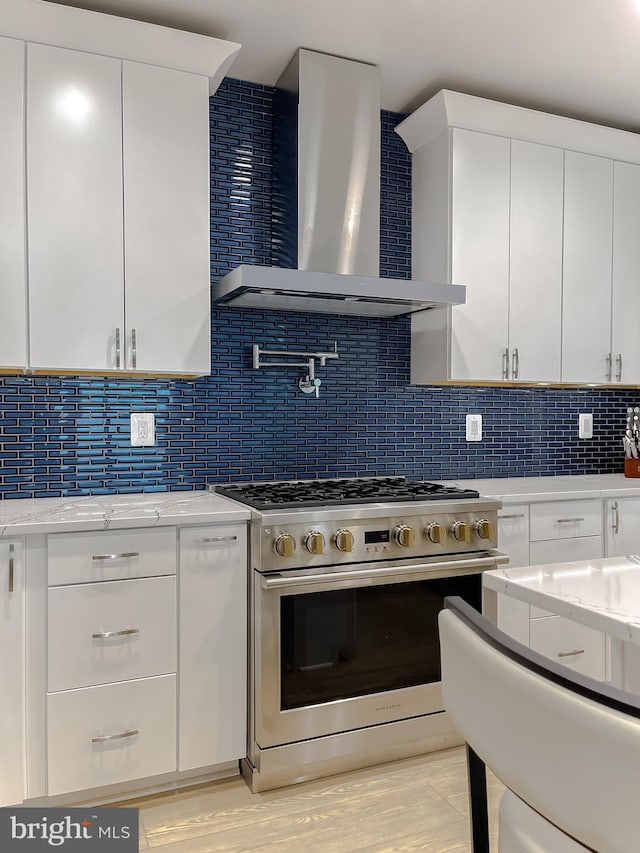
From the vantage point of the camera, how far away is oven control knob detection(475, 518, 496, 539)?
101 inches

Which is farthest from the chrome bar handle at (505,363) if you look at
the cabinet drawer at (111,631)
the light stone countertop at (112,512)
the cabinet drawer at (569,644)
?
the cabinet drawer at (111,631)

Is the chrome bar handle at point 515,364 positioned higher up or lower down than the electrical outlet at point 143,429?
higher up

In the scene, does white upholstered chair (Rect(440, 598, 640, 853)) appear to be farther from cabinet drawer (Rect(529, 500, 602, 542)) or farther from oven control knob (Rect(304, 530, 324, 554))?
cabinet drawer (Rect(529, 500, 602, 542))

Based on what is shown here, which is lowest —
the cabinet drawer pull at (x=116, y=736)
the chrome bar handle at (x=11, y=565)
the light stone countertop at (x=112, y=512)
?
the cabinet drawer pull at (x=116, y=736)

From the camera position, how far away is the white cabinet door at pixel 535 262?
122 inches

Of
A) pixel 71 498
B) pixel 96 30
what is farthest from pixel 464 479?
pixel 96 30

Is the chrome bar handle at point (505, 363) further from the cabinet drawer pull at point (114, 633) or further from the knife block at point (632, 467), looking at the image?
the cabinet drawer pull at point (114, 633)

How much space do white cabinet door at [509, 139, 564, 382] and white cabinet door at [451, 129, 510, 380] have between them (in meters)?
0.06

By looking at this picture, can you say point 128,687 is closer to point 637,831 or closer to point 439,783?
point 439,783

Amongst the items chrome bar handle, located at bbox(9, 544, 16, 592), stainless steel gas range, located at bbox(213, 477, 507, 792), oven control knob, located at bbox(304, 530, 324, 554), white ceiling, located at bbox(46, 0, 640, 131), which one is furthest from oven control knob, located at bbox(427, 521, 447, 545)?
white ceiling, located at bbox(46, 0, 640, 131)

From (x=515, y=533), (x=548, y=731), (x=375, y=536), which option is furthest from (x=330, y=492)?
(x=548, y=731)

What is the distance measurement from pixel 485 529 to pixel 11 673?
1.70m

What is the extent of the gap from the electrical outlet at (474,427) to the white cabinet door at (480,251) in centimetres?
37

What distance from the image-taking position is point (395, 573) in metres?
2.41
